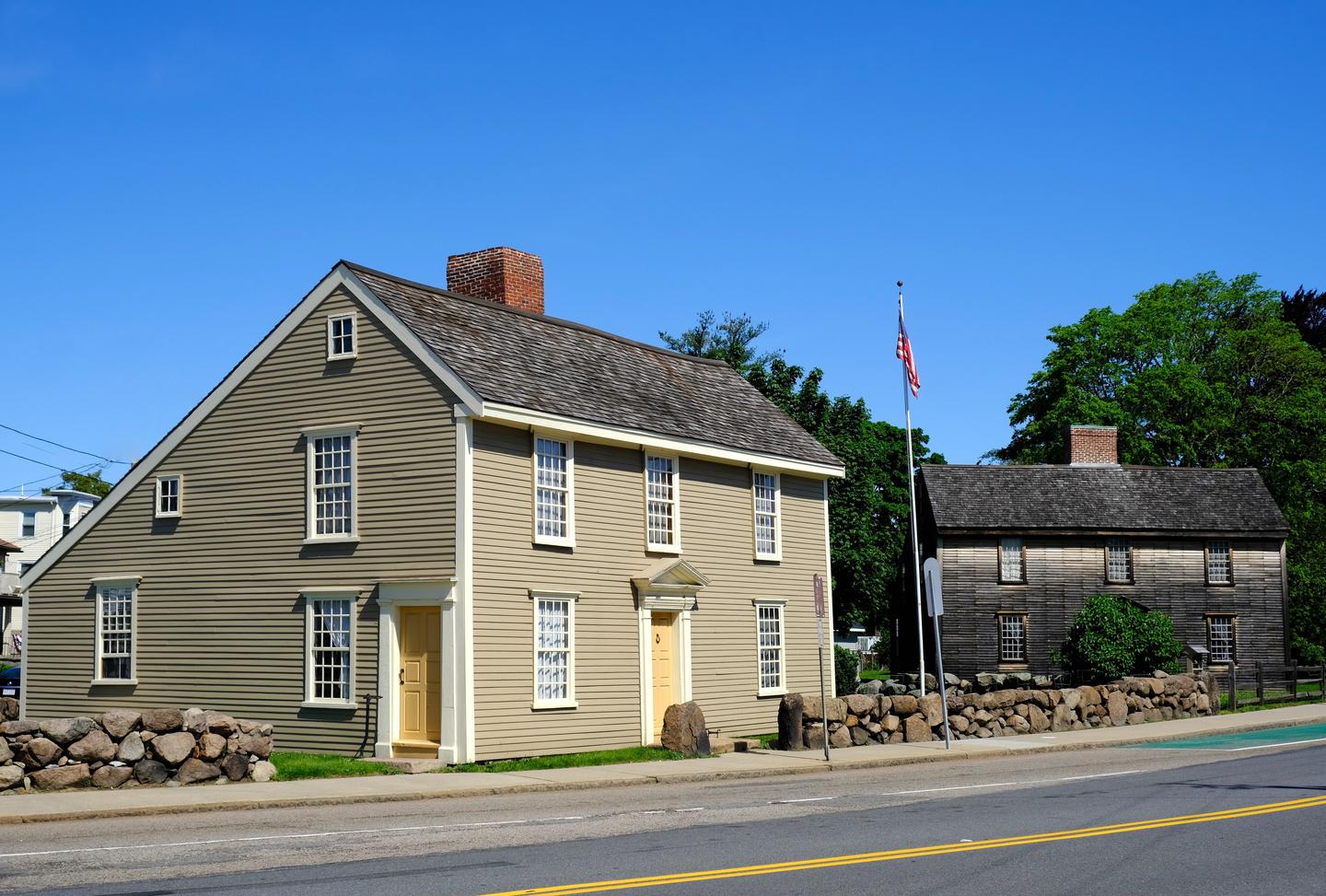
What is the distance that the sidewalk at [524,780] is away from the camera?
50.7 ft

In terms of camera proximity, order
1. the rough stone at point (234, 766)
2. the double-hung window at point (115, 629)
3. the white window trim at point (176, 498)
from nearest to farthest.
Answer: the rough stone at point (234, 766) → the white window trim at point (176, 498) → the double-hung window at point (115, 629)

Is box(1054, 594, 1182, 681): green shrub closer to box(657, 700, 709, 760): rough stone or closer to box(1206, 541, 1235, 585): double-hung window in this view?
box(1206, 541, 1235, 585): double-hung window

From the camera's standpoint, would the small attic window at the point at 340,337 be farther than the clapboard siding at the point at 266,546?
Yes

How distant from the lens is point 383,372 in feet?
77.2

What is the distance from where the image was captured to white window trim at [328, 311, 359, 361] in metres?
23.9

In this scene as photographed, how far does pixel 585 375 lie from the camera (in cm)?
2677

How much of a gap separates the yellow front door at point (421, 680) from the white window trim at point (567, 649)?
→ 1694mm

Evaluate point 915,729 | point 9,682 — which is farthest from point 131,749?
point 9,682

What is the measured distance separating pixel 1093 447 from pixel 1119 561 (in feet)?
16.2

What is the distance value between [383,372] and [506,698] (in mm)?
5917

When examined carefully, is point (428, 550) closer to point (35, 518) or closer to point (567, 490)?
point (567, 490)

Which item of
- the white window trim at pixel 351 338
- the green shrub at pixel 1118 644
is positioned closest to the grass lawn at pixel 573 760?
the white window trim at pixel 351 338

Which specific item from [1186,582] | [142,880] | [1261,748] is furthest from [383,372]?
[1186,582]

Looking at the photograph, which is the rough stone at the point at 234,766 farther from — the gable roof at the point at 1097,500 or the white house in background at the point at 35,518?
the white house in background at the point at 35,518
